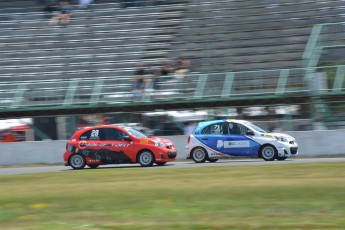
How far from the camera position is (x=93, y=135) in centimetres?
2252

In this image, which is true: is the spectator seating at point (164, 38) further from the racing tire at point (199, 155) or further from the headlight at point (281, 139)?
the racing tire at point (199, 155)

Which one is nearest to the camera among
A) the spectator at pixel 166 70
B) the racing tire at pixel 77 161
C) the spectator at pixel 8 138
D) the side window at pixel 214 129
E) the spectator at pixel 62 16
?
the racing tire at pixel 77 161

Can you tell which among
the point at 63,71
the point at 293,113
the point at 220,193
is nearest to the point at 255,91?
the point at 293,113

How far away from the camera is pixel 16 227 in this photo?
30.9ft

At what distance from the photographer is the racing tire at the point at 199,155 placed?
23003mm

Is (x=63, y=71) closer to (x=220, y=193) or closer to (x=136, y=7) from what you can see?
(x=136, y=7)

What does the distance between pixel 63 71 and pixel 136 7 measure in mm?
5601

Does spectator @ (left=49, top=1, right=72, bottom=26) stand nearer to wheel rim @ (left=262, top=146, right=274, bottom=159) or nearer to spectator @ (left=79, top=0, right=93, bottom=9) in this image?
spectator @ (left=79, top=0, right=93, bottom=9)

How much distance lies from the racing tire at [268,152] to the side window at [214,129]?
4.66 feet

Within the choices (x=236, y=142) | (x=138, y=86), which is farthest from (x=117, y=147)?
(x=138, y=86)

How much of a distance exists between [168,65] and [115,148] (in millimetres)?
7962

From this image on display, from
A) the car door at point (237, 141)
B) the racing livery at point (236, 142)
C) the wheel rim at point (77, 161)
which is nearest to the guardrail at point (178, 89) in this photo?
the racing livery at point (236, 142)

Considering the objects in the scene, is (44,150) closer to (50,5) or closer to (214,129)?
(214,129)

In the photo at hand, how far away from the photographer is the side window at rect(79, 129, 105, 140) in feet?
73.7
